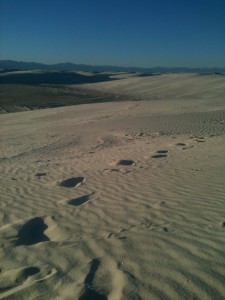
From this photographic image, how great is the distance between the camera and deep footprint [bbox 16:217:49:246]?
5.13m

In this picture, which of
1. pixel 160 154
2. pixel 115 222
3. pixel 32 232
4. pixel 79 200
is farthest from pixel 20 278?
pixel 160 154

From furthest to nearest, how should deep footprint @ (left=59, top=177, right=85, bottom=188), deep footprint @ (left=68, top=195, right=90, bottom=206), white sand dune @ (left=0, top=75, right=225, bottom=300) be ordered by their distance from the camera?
deep footprint @ (left=59, top=177, right=85, bottom=188)
deep footprint @ (left=68, top=195, right=90, bottom=206)
white sand dune @ (left=0, top=75, right=225, bottom=300)

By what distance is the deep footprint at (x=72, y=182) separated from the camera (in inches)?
310

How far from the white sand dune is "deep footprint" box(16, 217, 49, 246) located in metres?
0.01

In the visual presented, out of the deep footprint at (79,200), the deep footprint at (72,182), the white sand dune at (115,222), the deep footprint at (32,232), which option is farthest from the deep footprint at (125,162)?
the deep footprint at (32,232)

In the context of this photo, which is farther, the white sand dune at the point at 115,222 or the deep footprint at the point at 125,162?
the deep footprint at the point at 125,162

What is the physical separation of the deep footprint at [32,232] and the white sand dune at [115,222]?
14mm

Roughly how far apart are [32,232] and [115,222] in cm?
124

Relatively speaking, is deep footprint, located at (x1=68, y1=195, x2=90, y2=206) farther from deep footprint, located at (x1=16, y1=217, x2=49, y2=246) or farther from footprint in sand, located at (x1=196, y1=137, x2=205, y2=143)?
footprint in sand, located at (x1=196, y1=137, x2=205, y2=143)

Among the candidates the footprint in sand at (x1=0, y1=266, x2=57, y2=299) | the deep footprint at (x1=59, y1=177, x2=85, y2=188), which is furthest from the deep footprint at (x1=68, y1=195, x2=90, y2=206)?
the footprint in sand at (x1=0, y1=266, x2=57, y2=299)

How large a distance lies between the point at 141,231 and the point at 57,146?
840 cm

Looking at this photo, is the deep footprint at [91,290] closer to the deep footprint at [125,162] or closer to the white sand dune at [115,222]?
the white sand dune at [115,222]

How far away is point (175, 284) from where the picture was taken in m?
3.79

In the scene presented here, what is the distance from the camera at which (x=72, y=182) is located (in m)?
8.10
